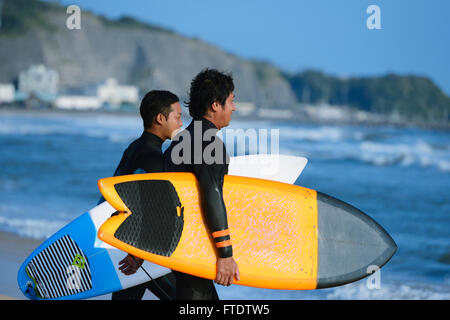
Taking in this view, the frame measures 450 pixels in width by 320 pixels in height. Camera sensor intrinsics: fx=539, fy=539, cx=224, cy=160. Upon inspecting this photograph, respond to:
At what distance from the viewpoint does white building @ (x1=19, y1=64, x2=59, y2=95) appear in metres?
72.6

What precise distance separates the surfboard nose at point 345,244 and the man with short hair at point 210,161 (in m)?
0.53

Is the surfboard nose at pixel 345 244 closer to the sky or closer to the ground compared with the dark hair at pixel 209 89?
closer to the ground

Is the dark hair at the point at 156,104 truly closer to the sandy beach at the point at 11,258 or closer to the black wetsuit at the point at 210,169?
the black wetsuit at the point at 210,169

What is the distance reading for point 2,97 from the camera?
227ft

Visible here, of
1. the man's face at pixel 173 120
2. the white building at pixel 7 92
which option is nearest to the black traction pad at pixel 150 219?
the man's face at pixel 173 120

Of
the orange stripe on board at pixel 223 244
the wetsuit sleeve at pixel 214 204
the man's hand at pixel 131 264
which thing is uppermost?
the wetsuit sleeve at pixel 214 204

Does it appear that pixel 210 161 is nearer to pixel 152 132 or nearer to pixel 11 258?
pixel 152 132

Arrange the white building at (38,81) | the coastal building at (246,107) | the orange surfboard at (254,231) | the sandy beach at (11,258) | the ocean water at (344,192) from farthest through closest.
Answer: the coastal building at (246,107) → the white building at (38,81) → the ocean water at (344,192) → the sandy beach at (11,258) → the orange surfboard at (254,231)

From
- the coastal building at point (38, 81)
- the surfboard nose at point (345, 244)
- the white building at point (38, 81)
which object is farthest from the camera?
→ the white building at point (38, 81)

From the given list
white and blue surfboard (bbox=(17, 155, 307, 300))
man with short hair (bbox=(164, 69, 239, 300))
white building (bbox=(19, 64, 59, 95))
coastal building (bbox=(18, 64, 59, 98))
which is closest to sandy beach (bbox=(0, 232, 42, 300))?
white and blue surfboard (bbox=(17, 155, 307, 300))

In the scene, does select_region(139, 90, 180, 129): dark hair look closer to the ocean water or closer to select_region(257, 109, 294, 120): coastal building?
the ocean water

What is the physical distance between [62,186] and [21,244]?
19.2 ft

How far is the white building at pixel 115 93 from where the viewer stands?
248ft

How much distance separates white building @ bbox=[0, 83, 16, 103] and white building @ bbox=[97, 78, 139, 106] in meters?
11.3
